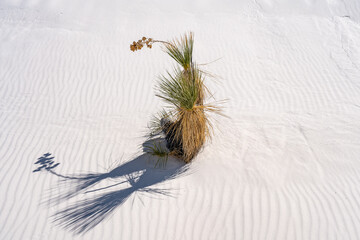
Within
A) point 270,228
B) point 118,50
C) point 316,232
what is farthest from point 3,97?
point 316,232

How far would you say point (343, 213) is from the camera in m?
3.90

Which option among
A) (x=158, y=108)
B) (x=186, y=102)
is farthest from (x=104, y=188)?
(x=158, y=108)

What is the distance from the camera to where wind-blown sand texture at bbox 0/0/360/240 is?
392 cm

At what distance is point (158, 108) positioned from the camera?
6.25 m

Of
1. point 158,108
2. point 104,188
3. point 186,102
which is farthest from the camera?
point 158,108

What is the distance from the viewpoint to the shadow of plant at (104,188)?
155 inches

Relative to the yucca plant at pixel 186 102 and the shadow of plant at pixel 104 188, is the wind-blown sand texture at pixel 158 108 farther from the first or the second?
the yucca plant at pixel 186 102

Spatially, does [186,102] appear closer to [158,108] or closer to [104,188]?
[104,188]

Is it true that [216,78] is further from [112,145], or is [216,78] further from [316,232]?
[316,232]

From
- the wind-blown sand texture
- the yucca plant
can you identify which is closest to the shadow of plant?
the wind-blown sand texture

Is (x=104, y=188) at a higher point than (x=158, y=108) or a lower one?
lower

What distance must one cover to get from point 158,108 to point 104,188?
2.35 m

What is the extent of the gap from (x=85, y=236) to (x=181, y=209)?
126cm

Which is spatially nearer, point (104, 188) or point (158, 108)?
point (104, 188)
